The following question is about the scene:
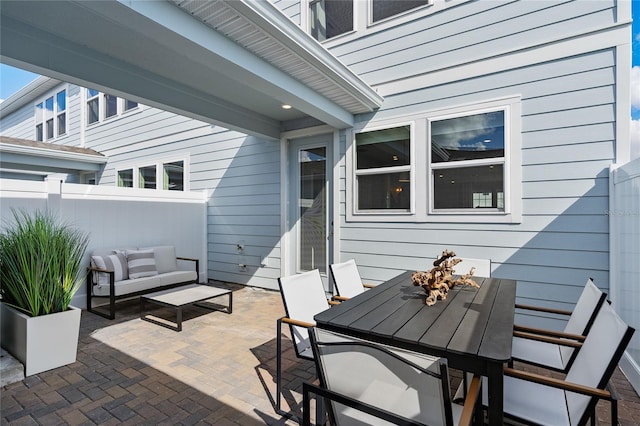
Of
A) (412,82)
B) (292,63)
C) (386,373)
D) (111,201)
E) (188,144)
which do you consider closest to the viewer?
(386,373)

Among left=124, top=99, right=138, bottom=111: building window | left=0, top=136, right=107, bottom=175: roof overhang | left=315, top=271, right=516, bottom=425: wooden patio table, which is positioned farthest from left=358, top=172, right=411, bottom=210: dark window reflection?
left=0, top=136, right=107, bottom=175: roof overhang

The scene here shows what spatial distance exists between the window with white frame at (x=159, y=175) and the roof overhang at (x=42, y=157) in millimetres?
1123

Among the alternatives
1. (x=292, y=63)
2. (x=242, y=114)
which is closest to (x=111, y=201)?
(x=242, y=114)

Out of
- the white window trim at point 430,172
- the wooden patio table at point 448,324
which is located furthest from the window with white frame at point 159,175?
the wooden patio table at point 448,324

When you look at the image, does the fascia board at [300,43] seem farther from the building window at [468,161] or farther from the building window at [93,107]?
the building window at [93,107]

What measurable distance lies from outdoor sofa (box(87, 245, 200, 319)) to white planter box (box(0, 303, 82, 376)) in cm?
118

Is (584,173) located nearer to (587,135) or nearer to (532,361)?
(587,135)

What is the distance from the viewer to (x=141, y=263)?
497 centimetres

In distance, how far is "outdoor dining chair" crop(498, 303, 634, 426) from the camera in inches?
52.0

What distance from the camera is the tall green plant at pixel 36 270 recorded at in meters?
2.81

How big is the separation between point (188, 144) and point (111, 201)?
2.28m

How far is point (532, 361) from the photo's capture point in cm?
216

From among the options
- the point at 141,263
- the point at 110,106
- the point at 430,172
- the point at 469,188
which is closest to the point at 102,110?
the point at 110,106

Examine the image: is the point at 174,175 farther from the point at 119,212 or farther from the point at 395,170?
the point at 395,170
